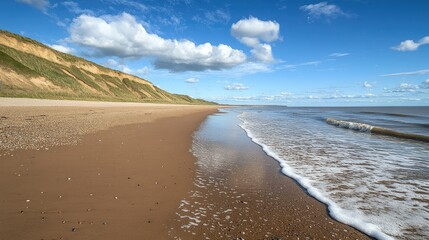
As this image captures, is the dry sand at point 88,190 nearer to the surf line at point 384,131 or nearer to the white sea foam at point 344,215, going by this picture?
the white sea foam at point 344,215

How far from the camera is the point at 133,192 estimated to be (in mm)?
4574

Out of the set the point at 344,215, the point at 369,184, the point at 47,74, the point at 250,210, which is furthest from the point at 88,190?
the point at 47,74

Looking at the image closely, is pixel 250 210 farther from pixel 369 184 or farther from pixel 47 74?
pixel 47 74

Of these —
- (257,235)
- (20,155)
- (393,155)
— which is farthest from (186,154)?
(393,155)

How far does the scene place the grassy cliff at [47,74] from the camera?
38.7 m

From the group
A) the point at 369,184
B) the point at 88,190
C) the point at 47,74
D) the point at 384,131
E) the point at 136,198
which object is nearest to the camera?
the point at 136,198

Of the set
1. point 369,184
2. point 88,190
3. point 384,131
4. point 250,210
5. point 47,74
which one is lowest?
point 384,131

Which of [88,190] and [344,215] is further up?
[88,190]

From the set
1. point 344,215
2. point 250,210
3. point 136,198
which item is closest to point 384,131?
point 344,215

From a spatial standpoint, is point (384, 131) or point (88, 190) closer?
point (88, 190)

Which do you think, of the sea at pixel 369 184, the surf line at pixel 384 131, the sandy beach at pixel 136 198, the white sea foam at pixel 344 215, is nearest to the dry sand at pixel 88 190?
the sandy beach at pixel 136 198

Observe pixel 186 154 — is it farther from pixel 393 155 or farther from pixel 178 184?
pixel 393 155

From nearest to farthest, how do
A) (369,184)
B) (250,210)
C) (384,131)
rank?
1. (250,210)
2. (369,184)
3. (384,131)

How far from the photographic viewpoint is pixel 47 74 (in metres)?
49.3
